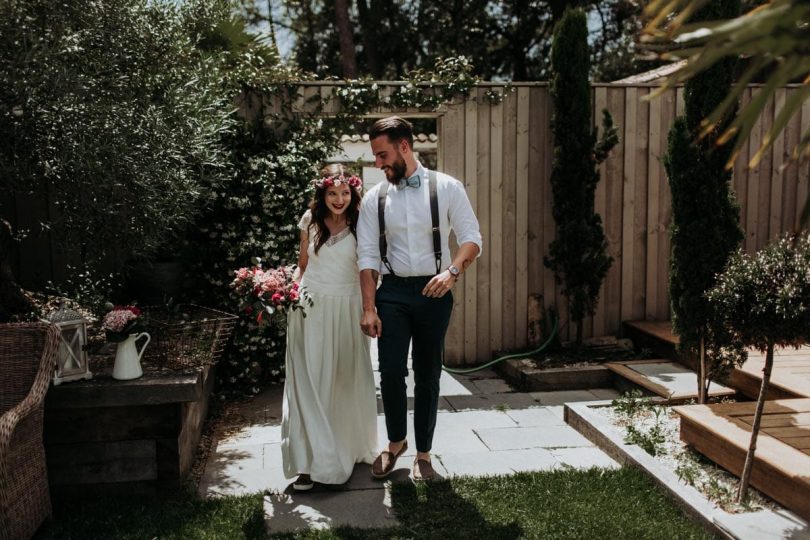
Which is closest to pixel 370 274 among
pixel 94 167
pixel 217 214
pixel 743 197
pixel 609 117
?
pixel 94 167

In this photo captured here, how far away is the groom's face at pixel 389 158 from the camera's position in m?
3.45

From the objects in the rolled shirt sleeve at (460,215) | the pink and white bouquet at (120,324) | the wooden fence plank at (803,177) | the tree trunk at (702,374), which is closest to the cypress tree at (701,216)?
the tree trunk at (702,374)

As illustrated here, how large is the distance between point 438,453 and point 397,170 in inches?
64.5

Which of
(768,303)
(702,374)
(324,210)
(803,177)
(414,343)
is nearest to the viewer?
(768,303)

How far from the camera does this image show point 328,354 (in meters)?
3.62

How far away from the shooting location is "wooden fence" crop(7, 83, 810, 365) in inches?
239

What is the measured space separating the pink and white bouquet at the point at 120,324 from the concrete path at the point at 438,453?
87cm

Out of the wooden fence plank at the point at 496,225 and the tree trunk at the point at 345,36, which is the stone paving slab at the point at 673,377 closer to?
the wooden fence plank at the point at 496,225

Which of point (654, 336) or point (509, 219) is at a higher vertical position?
point (509, 219)

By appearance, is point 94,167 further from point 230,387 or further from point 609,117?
point 609,117

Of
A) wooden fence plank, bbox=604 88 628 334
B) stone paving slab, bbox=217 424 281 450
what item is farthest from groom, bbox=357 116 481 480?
wooden fence plank, bbox=604 88 628 334

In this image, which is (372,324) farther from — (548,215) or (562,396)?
(548,215)

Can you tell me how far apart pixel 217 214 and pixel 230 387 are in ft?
4.23

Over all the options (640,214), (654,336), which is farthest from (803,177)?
(654,336)
